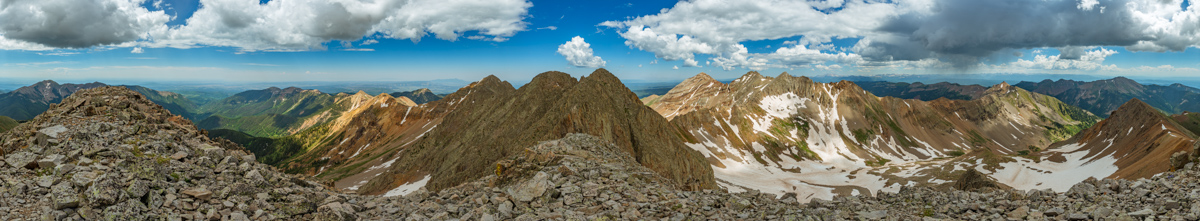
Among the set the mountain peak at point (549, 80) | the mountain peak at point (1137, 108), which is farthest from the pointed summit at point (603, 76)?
the mountain peak at point (1137, 108)

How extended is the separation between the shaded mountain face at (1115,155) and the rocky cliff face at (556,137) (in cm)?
10529

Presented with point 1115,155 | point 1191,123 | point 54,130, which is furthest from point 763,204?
point 1191,123

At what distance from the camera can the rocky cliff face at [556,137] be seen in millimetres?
74438

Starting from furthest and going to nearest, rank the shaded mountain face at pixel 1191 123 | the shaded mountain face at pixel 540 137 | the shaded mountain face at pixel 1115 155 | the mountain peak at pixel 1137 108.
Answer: the shaded mountain face at pixel 1191 123, the mountain peak at pixel 1137 108, the shaded mountain face at pixel 1115 155, the shaded mountain face at pixel 540 137

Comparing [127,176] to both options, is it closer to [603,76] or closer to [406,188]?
[406,188]

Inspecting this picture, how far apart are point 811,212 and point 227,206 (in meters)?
18.3

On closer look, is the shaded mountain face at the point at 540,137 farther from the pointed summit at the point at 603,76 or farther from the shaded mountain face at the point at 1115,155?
the shaded mountain face at the point at 1115,155

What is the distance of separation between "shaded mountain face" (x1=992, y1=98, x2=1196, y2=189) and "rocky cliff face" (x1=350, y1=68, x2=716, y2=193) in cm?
10529

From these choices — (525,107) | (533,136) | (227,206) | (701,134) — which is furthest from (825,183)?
(227,206)

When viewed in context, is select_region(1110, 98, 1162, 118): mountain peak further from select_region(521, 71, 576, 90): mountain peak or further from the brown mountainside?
select_region(521, 71, 576, 90): mountain peak

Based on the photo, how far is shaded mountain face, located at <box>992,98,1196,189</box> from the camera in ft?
372

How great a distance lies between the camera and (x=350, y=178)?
128 metres

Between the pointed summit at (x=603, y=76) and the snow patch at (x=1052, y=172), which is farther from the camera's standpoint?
the snow patch at (x=1052, y=172)

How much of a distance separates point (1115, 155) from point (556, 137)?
191 metres
